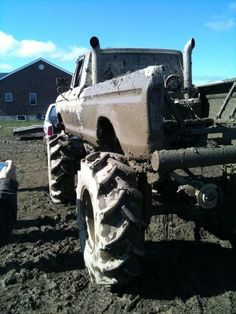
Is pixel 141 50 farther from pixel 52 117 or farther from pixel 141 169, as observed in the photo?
pixel 52 117

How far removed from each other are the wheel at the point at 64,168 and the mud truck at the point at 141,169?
1.96 metres

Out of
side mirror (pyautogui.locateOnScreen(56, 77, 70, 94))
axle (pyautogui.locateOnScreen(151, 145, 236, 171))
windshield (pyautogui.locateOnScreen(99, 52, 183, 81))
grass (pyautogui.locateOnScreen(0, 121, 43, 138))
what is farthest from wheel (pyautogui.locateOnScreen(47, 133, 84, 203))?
grass (pyautogui.locateOnScreen(0, 121, 43, 138))

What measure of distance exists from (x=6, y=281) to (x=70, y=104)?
347 centimetres

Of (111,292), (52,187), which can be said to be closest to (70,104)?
(52,187)

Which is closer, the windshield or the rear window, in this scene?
the windshield

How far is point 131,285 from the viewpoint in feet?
13.7

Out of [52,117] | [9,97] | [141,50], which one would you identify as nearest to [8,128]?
[9,97]

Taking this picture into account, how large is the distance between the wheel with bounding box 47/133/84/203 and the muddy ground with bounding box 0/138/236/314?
1187 mm

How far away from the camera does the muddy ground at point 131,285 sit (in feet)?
12.7

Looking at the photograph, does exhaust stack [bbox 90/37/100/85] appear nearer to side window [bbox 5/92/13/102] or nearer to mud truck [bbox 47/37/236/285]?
mud truck [bbox 47/37/236/285]

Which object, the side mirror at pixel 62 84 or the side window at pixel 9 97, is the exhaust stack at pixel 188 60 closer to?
the side mirror at pixel 62 84

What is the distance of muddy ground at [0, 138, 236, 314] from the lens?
3.87 meters

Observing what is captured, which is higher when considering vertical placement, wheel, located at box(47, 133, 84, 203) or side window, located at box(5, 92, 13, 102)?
side window, located at box(5, 92, 13, 102)

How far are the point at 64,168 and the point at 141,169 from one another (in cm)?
378
